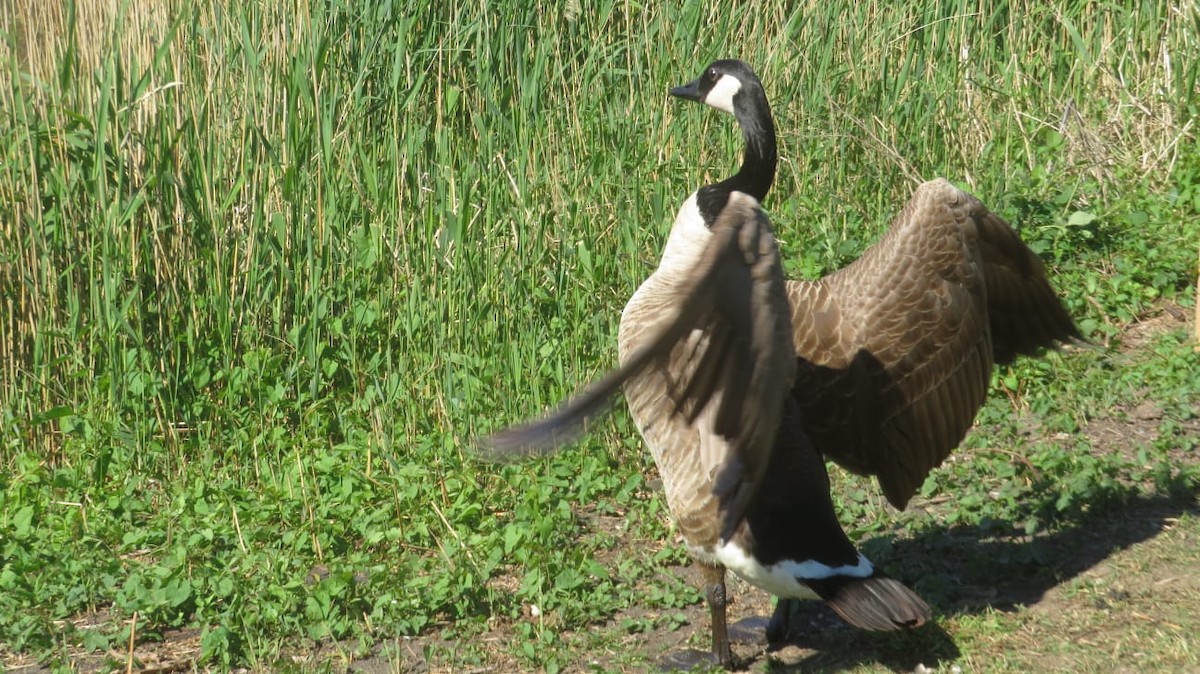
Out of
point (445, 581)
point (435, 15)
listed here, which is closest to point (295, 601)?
point (445, 581)

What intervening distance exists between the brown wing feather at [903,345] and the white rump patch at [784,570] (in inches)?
22.2

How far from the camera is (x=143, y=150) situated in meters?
5.29

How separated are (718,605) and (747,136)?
163 centimetres

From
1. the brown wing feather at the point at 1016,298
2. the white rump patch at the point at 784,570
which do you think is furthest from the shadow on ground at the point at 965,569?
the brown wing feather at the point at 1016,298

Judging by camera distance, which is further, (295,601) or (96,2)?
(96,2)

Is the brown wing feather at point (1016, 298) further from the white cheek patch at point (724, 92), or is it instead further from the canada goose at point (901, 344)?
the white cheek patch at point (724, 92)

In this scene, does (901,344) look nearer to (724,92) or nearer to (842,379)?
(842,379)

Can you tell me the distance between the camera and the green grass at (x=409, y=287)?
175 inches

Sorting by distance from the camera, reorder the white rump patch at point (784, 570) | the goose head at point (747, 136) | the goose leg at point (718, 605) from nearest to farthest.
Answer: the white rump patch at point (784, 570), the goose leg at point (718, 605), the goose head at point (747, 136)

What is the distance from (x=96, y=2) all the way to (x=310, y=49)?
902 millimetres

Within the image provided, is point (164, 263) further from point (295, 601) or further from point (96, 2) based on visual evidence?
point (295, 601)

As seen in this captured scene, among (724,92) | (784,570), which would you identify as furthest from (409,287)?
(784,570)

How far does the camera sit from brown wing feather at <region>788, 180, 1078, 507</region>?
4141 millimetres

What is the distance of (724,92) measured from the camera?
4785 mm
